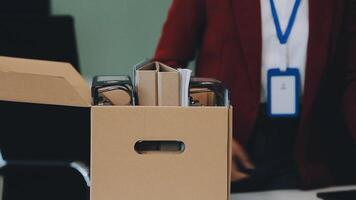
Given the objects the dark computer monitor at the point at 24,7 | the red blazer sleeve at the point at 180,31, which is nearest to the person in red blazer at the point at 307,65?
the red blazer sleeve at the point at 180,31

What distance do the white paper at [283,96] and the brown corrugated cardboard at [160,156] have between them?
2.02 ft

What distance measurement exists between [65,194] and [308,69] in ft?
2.55

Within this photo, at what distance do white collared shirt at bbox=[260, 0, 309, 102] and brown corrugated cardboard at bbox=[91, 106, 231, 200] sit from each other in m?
0.62

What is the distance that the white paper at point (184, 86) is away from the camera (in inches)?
42.6

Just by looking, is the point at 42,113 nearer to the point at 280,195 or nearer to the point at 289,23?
the point at 280,195

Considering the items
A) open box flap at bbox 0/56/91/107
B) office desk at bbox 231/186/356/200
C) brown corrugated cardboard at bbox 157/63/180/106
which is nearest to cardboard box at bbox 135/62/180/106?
brown corrugated cardboard at bbox 157/63/180/106

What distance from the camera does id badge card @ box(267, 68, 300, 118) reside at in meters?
1.64

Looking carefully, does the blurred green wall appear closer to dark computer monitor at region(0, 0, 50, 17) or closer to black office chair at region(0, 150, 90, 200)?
dark computer monitor at region(0, 0, 50, 17)

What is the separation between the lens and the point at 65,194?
4.02ft

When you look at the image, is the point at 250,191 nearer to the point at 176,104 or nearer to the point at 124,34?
the point at 176,104

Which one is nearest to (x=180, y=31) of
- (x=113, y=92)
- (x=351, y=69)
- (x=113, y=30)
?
(x=351, y=69)

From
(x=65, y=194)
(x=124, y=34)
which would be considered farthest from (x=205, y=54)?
(x=124, y=34)

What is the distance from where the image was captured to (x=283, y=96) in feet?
5.43

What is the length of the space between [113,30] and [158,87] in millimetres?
1887
